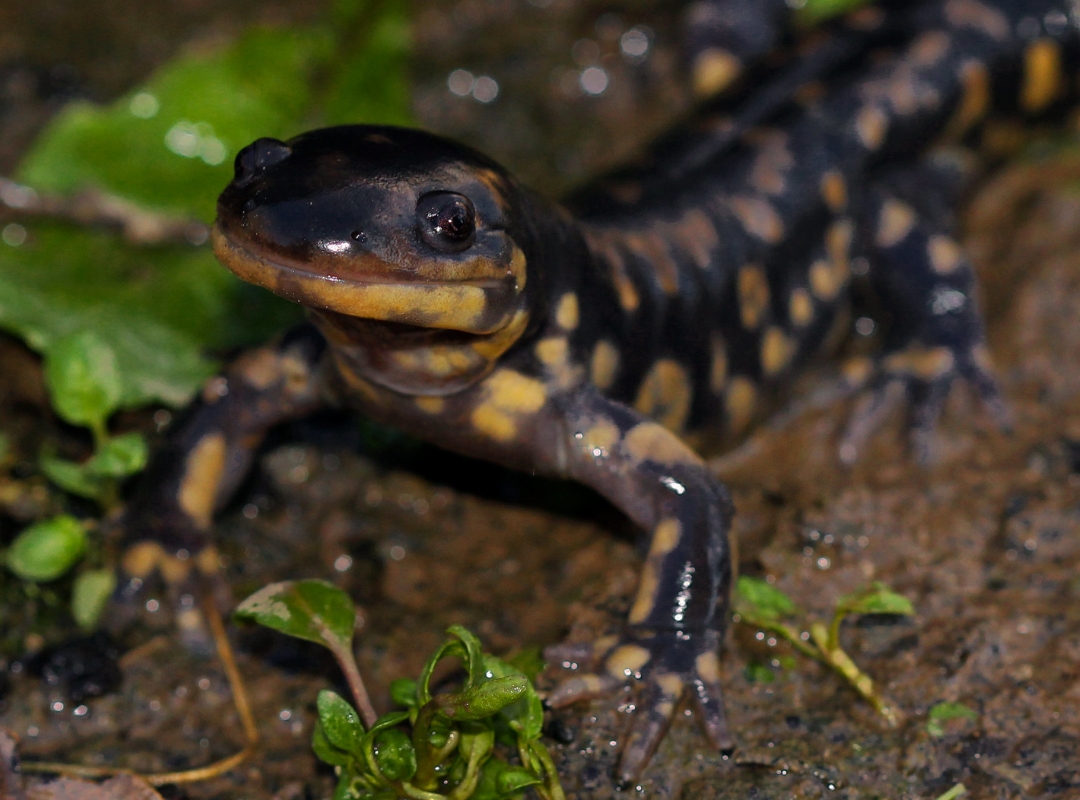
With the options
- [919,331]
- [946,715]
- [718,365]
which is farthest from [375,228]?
[919,331]

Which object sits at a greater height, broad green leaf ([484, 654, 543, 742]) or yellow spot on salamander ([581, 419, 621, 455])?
yellow spot on salamander ([581, 419, 621, 455])

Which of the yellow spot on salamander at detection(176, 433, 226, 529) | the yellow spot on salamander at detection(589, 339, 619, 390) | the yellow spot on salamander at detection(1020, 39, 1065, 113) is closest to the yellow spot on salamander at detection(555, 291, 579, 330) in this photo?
the yellow spot on salamander at detection(589, 339, 619, 390)

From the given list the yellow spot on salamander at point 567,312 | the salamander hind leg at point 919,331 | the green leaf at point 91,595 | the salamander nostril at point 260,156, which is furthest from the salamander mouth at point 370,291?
the salamander hind leg at point 919,331

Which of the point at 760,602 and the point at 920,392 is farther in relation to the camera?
the point at 920,392

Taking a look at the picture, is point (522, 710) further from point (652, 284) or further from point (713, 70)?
point (713, 70)

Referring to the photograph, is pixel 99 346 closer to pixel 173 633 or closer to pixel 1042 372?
pixel 173 633

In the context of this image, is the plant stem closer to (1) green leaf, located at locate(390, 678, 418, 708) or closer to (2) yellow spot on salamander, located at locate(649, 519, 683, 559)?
(1) green leaf, located at locate(390, 678, 418, 708)
